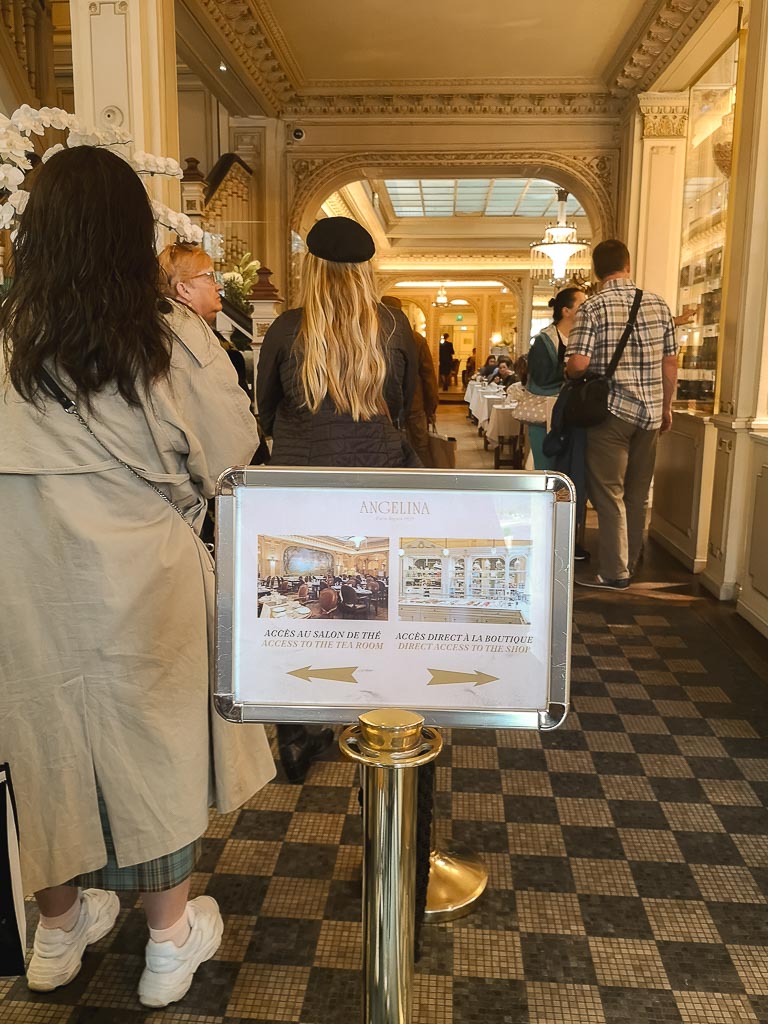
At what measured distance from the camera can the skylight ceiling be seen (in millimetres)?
12195

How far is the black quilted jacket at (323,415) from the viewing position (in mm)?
2322

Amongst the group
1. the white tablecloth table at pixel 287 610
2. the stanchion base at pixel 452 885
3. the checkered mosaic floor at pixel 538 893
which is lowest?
the checkered mosaic floor at pixel 538 893

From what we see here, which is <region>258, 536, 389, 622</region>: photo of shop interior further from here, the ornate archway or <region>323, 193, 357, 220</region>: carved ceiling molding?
<region>323, 193, 357, 220</region>: carved ceiling molding

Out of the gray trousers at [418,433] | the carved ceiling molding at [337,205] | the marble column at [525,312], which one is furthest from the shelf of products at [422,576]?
the marble column at [525,312]

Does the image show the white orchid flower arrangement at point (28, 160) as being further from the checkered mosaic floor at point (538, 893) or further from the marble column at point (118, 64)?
the checkered mosaic floor at point (538, 893)

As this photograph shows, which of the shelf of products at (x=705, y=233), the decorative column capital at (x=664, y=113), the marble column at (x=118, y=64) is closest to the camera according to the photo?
the marble column at (x=118, y=64)

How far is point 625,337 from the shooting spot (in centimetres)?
442

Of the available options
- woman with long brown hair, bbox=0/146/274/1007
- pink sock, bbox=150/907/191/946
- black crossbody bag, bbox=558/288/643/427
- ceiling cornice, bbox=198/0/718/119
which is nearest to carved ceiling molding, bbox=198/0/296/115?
ceiling cornice, bbox=198/0/718/119

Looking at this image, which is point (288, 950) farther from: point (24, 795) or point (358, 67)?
point (358, 67)

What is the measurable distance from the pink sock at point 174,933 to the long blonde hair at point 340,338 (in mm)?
1298

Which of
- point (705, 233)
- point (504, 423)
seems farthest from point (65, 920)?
point (504, 423)

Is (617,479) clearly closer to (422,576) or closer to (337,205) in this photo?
(422,576)

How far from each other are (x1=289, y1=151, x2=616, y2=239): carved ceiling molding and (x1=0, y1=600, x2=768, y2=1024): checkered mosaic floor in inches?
234

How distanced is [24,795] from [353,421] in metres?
1.26
